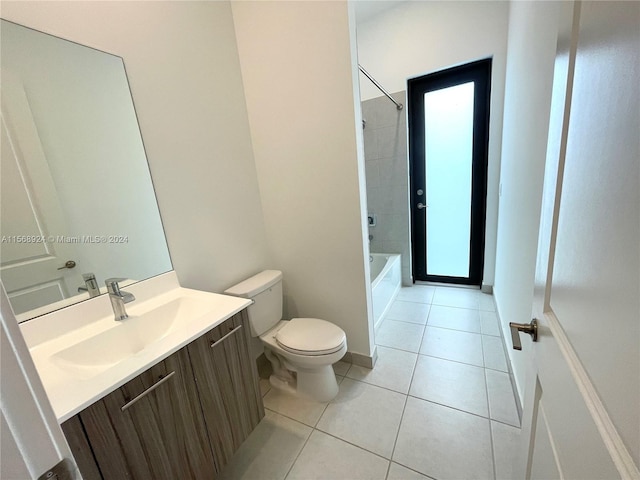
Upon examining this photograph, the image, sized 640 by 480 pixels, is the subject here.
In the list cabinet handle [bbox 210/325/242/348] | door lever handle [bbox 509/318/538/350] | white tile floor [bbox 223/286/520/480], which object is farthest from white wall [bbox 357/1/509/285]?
cabinet handle [bbox 210/325/242/348]

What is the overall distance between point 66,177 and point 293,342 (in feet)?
4.29

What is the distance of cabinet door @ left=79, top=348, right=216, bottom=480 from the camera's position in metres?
0.73

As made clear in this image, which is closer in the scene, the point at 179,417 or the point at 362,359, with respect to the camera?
the point at 179,417

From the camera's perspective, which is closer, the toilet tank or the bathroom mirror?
the bathroom mirror

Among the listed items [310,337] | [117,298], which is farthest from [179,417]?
[310,337]

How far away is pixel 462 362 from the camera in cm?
183

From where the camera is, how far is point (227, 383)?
1.11 meters

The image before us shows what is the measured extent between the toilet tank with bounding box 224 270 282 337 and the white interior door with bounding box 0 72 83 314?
78 centimetres

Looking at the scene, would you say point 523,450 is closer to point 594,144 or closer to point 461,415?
point 461,415

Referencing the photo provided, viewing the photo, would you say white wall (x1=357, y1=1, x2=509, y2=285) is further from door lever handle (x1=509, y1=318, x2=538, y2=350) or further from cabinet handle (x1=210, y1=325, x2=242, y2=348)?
cabinet handle (x1=210, y1=325, x2=242, y2=348)

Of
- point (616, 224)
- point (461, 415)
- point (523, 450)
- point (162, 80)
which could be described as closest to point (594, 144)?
point (616, 224)

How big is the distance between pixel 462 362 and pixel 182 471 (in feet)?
5.73

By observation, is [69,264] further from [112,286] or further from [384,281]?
[384,281]

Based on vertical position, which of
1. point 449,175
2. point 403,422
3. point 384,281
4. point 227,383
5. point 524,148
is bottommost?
point 403,422
